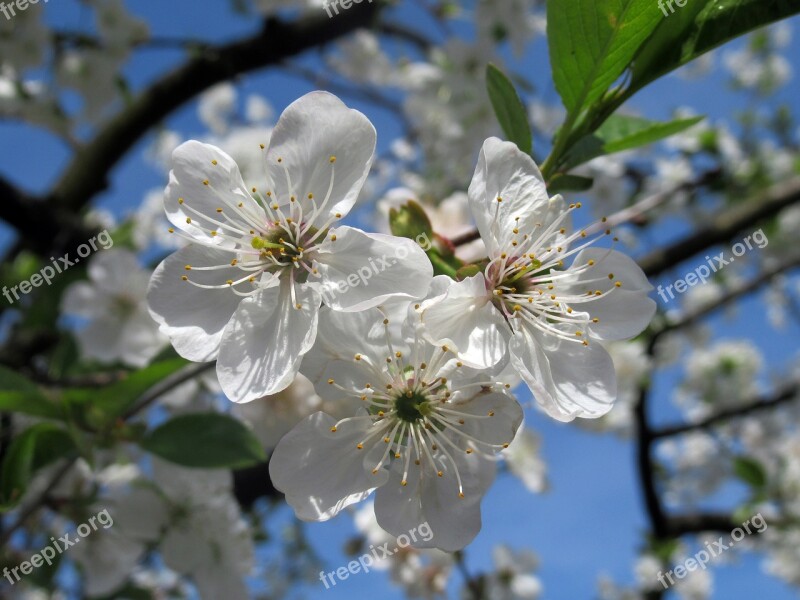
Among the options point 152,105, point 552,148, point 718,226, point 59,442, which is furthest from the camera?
point 152,105

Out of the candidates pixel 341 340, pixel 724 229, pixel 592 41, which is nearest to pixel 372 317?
pixel 341 340

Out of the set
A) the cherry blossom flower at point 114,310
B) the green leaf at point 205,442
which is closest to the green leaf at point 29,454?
the green leaf at point 205,442

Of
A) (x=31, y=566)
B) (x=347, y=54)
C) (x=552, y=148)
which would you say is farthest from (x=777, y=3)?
(x=347, y=54)

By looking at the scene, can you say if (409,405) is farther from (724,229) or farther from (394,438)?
(724,229)

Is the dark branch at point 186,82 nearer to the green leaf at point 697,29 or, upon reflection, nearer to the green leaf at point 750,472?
the green leaf at point 697,29

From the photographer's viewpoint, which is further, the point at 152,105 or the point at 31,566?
the point at 152,105

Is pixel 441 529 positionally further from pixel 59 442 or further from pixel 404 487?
pixel 59 442

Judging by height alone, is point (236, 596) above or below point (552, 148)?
below
